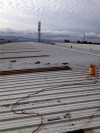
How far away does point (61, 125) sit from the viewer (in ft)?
15.3

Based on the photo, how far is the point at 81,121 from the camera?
4.77 m

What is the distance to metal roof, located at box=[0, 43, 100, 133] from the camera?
4.66 m

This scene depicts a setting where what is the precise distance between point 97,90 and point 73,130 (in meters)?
2.90

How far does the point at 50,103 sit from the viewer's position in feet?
19.5

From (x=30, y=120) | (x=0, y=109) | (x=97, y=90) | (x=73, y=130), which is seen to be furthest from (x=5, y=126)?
(x=97, y=90)

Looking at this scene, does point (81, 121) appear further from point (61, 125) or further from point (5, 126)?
point (5, 126)

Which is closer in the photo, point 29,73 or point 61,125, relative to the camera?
point 61,125

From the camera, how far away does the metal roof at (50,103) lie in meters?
4.66

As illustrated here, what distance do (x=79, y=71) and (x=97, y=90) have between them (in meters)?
3.01

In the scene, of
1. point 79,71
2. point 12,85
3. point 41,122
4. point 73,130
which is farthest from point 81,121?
point 79,71

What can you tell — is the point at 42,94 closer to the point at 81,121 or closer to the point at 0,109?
the point at 0,109

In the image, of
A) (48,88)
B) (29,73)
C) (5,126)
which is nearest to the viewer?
(5,126)

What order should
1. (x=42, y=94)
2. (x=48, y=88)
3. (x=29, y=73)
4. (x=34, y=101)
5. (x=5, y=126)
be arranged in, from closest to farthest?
1. (x=5, y=126)
2. (x=34, y=101)
3. (x=42, y=94)
4. (x=48, y=88)
5. (x=29, y=73)

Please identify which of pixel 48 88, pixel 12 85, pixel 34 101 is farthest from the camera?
pixel 12 85
